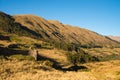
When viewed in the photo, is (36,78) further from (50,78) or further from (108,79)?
(108,79)

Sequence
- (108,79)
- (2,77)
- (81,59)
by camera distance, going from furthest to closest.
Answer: (81,59) < (108,79) < (2,77)

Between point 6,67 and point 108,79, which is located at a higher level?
point 6,67

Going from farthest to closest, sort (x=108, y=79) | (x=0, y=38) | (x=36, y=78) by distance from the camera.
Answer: (x=0, y=38)
(x=108, y=79)
(x=36, y=78)

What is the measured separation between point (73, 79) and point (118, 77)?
10920mm

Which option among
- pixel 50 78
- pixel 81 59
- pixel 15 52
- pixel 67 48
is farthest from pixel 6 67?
pixel 67 48

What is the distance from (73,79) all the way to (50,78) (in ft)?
12.8

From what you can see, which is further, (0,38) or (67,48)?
(67,48)

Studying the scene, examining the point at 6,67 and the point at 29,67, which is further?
the point at 29,67

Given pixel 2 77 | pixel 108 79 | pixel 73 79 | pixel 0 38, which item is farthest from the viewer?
pixel 0 38

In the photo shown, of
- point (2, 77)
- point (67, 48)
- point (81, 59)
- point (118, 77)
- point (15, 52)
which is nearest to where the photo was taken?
point (2, 77)

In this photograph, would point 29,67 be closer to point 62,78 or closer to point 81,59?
point 62,78

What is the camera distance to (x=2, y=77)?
1110 inches

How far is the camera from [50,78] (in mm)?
31828

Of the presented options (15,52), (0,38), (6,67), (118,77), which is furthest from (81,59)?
→ (6,67)
